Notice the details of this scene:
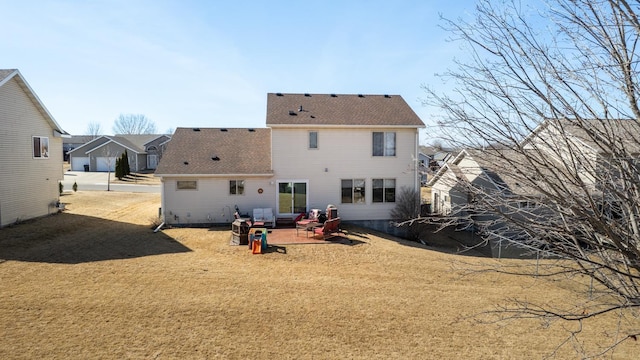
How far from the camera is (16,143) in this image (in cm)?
1723

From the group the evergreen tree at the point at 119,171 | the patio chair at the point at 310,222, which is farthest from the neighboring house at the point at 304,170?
the evergreen tree at the point at 119,171

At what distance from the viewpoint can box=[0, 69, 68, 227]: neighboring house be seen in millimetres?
16453

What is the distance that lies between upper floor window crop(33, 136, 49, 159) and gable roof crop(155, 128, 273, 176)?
6490mm

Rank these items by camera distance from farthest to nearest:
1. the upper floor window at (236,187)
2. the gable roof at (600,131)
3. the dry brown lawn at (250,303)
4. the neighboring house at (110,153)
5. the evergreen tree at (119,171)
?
Answer: the neighboring house at (110,153), the evergreen tree at (119,171), the upper floor window at (236,187), the dry brown lawn at (250,303), the gable roof at (600,131)

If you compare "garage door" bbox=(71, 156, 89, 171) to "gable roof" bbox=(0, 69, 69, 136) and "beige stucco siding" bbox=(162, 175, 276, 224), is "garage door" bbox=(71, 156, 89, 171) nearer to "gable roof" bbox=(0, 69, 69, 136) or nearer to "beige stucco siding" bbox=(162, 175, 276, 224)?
"gable roof" bbox=(0, 69, 69, 136)

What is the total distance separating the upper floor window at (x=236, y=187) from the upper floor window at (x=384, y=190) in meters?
6.88

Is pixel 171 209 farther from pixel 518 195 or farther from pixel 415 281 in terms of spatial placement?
pixel 518 195

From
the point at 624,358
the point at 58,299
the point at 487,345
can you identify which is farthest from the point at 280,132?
the point at 624,358

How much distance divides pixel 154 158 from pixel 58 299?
46.9 metres

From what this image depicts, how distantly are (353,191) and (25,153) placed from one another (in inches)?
649

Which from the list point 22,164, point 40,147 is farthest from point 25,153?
point 40,147

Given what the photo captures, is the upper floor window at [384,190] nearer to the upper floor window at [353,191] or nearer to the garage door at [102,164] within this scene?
the upper floor window at [353,191]

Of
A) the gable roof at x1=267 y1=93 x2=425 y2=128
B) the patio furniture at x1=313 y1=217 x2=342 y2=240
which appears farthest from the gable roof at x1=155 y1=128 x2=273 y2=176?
the patio furniture at x1=313 y1=217 x2=342 y2=240

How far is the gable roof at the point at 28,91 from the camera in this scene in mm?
16500
